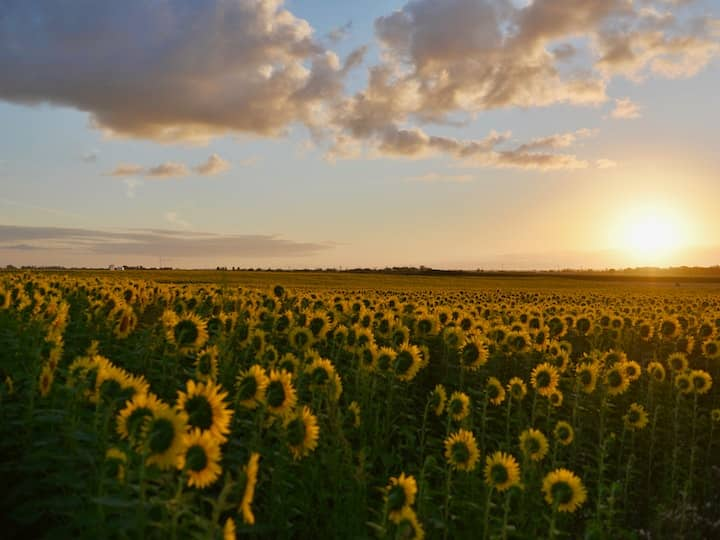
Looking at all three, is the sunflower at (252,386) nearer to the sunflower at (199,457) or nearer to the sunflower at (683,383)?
the sunflower at (199,457)

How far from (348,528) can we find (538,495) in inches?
107

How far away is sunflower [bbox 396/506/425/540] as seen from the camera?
398cm

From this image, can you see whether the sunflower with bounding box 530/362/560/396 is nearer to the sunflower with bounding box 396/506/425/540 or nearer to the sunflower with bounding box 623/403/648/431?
A: the sunflower with bounding box 623/403/648/431

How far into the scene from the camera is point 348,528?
18.4ft

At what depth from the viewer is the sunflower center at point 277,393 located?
533 cm

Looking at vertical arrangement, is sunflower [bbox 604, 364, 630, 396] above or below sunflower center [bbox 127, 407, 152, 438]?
below

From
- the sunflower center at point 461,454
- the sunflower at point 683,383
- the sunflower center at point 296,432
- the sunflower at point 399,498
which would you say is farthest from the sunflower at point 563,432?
the sunflower at point 683,383

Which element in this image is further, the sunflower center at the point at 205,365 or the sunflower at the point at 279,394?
the sunflower center at the point at 205,365

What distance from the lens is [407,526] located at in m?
3.97

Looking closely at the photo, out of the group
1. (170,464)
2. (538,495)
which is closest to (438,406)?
(538,495)

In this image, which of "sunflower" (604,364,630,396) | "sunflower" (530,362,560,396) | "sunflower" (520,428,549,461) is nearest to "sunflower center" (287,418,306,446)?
"sunflower" (520,428,549,461)

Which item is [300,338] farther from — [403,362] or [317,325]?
[403,362]

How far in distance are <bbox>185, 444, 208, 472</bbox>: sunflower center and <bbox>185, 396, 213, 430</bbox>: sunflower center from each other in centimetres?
36

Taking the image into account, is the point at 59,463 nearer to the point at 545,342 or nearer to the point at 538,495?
the point at 538,495
